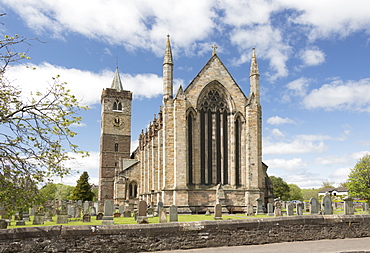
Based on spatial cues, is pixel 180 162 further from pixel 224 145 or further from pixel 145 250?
pixel 145 250

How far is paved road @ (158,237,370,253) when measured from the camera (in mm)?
9552

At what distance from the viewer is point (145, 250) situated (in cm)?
943

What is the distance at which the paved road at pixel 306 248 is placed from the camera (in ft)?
31.3

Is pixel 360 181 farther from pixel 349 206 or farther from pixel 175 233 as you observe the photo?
pixel 175 233

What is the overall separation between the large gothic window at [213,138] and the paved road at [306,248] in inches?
721

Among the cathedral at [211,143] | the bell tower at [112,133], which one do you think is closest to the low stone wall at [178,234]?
the cathedral at [211,143]

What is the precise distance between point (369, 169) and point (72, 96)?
40329 millimetres

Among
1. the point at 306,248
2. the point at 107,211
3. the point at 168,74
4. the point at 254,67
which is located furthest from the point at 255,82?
the point at 306,248

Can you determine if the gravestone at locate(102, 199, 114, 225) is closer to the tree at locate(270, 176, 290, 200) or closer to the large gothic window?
the large gothic window

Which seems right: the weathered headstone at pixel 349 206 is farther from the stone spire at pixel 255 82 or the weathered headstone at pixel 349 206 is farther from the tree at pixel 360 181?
the tree at pixel 360 181

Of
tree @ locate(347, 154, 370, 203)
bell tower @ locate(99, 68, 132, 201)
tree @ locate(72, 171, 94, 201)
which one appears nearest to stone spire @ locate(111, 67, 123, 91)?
bell tower @ locate(99, 68, 132, 201)

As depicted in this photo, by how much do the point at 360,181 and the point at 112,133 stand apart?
4049cm

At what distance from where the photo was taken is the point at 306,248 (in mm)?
9977

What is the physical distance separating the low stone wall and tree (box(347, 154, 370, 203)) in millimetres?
30358
